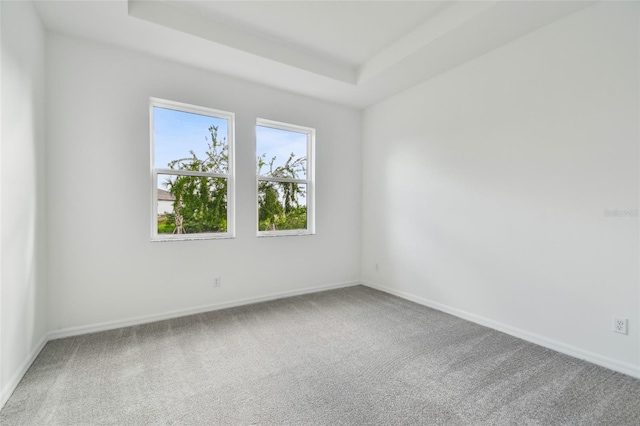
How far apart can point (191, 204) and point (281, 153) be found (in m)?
1.32

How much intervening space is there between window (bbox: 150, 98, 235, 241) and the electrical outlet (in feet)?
11.4

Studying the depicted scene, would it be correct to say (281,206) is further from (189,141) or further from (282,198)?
(189,141)

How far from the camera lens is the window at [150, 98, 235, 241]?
3.13m

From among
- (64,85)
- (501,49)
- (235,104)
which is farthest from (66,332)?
(501,49)

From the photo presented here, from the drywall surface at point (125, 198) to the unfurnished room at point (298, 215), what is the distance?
2cm

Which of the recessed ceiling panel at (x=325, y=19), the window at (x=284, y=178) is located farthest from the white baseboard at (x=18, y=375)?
the recessed ceiling panel at (x=325, y=19)

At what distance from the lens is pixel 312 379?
202cm

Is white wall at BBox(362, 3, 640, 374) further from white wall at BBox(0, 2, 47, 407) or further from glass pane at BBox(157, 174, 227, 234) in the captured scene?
white wall at BBox(0, 2, 47, 407)

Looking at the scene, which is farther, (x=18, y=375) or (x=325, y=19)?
(x=325, y=19)

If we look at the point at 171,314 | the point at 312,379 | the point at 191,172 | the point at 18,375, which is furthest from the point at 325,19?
the point at 18,375

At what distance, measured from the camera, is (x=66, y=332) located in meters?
2.63

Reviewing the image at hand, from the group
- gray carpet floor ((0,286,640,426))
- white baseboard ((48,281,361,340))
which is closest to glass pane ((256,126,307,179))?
white baseboard ((48,281,361,340))

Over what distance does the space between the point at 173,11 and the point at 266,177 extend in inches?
73.5

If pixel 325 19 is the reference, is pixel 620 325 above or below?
below
